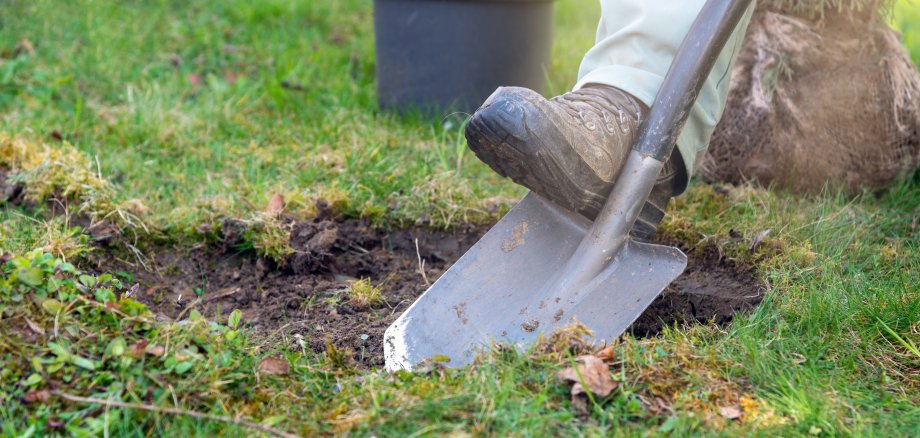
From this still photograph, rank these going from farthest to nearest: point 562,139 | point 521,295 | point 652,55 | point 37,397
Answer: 1. point 652,55
2. point 521,295
3. point 562,139
4. point 37,397

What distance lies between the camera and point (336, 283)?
85.1 inches

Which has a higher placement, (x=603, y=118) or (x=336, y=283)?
(x=603, y=118)

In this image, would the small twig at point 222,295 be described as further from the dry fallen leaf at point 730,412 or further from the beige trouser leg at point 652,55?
the dry fallen leaf at point 730,412

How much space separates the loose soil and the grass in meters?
0.06

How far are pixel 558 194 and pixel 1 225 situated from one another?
57.0 inches

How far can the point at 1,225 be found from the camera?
7.04ft

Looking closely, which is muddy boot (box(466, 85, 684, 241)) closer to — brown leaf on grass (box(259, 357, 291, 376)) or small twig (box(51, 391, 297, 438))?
brown leaf on grass (box(259, 357, 291, 376))

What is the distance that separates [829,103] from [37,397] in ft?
7.89

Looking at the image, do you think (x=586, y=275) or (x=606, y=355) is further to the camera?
(x=586, y=275)

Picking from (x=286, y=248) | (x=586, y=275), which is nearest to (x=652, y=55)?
(x=586, y=275)

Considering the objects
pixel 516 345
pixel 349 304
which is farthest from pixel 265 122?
pixel 516 345

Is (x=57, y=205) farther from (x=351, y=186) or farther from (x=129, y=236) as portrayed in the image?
(x=351, y=186)

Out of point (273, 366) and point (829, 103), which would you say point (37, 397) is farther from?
point (829, 103)

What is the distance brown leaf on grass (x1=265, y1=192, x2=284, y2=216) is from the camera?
2355mm
